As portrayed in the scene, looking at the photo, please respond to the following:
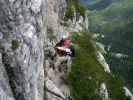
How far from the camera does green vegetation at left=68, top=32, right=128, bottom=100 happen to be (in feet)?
155

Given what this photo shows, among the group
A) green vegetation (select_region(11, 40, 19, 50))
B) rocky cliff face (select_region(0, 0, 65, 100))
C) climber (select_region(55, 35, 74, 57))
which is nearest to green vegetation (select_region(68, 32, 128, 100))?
climber (select_region(55, 35, 74, 57))

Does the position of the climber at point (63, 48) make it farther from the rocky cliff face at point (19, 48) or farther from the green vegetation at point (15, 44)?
the green vegetation at point (15, 44)

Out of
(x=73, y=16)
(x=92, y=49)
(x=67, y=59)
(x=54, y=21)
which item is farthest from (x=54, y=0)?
(x=73, y=16)

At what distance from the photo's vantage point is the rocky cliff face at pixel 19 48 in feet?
90.9

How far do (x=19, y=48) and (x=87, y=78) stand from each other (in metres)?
22.3

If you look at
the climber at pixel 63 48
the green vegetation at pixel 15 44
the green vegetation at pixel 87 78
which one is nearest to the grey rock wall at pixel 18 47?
the green vegetation at pixel 15 44

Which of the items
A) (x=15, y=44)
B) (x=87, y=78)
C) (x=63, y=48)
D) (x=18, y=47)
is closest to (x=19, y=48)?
(x=18, y=47)

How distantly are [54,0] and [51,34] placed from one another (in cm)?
506

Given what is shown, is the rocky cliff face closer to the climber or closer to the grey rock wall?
the grey rock wall

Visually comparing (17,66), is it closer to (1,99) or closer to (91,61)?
(1,99)

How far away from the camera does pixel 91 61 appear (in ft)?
182

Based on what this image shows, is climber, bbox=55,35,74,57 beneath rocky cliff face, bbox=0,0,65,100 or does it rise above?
A: above

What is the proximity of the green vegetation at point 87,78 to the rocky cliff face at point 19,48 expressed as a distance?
16.4m

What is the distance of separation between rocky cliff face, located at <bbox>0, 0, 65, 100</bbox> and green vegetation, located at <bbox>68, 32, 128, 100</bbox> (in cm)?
1635
